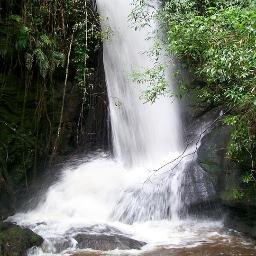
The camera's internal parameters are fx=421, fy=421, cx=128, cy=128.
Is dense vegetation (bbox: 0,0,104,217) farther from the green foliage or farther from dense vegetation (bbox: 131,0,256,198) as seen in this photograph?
dense vegetation (bbox: 131,0,256,198)

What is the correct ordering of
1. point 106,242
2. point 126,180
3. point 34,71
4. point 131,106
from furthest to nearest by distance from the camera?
point 131,106 → point 126,180 → point 34,71 → point 106,242

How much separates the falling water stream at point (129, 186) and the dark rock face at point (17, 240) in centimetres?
15

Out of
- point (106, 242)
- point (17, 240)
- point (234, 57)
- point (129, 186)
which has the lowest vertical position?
point (106, 242)

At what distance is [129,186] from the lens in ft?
29.2

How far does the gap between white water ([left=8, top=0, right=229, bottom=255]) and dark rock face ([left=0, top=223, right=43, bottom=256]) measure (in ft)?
0.83

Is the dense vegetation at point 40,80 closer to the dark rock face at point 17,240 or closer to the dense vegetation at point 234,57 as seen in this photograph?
the dark rock face at point 17,240

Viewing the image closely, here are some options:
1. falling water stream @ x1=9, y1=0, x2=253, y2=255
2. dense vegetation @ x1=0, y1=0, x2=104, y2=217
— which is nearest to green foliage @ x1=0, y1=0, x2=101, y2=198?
dense vegetation @ x1=0, y1=0, x2=104, y2=217

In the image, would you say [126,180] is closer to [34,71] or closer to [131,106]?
[131,106]

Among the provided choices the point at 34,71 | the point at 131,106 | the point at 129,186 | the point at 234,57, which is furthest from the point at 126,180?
the point at 234,57

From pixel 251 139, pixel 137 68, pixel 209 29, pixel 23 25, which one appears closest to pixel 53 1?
pixel 23 25

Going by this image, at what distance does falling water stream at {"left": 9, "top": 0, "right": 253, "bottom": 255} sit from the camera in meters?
7.05

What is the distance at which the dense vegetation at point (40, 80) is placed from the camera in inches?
338

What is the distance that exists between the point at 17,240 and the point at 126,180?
3.32 metres

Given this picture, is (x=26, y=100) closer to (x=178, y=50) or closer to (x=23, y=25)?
(x=23, y=25)
